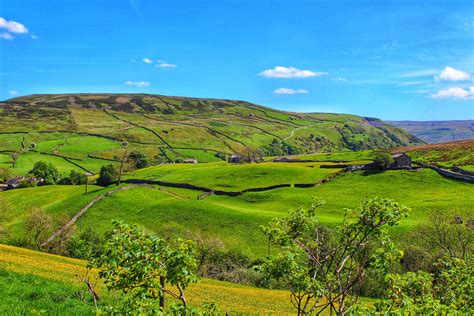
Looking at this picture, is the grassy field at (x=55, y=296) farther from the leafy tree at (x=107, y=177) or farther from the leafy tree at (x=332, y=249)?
the leafy tree at (x=107, y=177)

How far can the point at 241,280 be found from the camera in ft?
178

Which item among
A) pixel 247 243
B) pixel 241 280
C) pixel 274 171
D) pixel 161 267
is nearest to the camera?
pixel 161 267

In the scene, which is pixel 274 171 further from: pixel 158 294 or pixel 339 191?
pixel 158 294

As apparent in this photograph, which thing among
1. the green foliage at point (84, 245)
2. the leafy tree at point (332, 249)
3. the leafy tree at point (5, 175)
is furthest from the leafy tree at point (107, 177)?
the leafy tree at point (332, 249)

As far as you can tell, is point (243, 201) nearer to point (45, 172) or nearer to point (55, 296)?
point (55, 296)

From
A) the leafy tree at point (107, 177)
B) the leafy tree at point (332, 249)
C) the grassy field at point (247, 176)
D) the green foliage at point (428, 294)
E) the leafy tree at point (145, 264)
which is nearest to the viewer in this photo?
the leafy tree at point (145, 264)

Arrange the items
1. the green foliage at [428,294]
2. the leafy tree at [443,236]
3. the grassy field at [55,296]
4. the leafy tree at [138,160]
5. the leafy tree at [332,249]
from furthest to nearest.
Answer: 1. the leafy tree at [138,160]
2. the leafy tree at [443,236]
3. the grassy field at [55,296]
4. the leafy tree at [332,249]
5. the green foliage at [428,294]

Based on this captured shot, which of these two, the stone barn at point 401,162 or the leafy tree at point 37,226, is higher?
the stone barn at point 401,162

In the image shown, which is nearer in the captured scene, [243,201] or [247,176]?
[243,201]

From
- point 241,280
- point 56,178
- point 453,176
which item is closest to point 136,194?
point 241,280

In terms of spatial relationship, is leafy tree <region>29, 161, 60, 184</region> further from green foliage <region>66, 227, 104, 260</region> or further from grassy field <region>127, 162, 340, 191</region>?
green foliage <region>66, 227, 104, 260</region>

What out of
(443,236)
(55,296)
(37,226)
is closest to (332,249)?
(55,296)

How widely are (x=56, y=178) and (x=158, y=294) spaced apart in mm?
160607

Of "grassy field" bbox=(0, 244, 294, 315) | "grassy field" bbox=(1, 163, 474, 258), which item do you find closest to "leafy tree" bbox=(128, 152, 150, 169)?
"grassy field" bbox=(1, 163, 474, 258)
